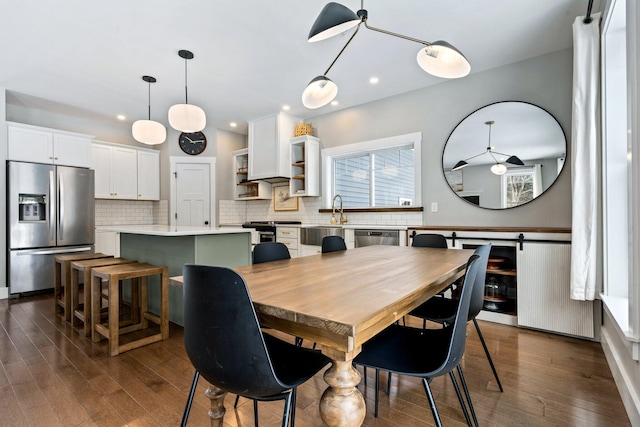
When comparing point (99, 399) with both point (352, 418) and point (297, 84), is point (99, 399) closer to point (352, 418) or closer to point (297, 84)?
point (352, 418)

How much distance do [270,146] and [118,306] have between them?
127 inches

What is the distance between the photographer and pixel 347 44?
6.25 ft

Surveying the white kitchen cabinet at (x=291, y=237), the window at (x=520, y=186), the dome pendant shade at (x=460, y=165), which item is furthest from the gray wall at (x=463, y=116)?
the white kitchen cabinet at (x=291, y=237)

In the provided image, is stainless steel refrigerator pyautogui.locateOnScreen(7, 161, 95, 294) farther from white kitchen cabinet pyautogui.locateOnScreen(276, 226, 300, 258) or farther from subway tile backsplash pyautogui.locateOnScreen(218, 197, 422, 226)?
white kitchen cabinet pyautogui.locateOnScreen(276, 226, 300, 258)

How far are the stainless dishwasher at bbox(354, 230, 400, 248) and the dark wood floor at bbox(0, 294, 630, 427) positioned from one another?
4.47 feet

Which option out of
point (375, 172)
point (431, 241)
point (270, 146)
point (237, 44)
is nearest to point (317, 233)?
point (375, 172)

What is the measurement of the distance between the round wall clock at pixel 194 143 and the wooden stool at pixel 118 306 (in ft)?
11.0

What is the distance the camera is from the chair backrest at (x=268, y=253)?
1946 mm

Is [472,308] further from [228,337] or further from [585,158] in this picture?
[585,158]

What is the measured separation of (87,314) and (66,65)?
2.64 m

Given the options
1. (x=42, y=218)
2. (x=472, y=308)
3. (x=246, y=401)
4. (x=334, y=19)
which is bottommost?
(x=246, y=401)

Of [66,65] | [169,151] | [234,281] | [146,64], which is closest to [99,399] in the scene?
[234,281]

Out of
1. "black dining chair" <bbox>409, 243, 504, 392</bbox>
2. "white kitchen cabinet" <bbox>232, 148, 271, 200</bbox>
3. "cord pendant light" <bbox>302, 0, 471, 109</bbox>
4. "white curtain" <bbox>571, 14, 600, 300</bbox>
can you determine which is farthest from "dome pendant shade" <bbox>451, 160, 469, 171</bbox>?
"white kitchen cabinet" <bbox>232, 148, 271, 200</bbox>

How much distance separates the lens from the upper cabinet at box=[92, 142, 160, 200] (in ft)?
16.9
